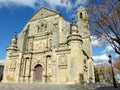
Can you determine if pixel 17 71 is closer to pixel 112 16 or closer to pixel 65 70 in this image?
pixel 65 70

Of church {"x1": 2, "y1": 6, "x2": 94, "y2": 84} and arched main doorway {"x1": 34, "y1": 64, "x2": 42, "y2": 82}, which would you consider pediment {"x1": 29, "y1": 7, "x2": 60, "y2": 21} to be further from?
arched main doorway {"x1": 34, "y1": 64, "x2": 42, "y2": 82}

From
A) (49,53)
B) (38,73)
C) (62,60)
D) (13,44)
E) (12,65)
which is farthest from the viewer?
(13,44)

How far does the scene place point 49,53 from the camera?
2366 centimetres

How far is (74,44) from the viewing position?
69.4 ft

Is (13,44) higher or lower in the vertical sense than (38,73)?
higher

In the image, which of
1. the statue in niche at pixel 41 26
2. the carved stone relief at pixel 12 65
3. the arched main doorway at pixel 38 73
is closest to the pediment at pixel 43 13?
the statue in niche at pixel 41 26

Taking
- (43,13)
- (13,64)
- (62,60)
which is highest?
(43,13)

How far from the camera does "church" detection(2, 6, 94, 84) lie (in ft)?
68.2

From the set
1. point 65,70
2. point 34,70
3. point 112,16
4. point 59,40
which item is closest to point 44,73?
point 34,70

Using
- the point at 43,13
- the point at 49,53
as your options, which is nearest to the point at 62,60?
the point at 49,53

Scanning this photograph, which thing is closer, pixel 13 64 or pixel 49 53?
pixel 49 53

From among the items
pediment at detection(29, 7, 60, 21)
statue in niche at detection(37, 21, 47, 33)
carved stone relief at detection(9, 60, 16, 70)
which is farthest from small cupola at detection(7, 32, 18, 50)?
pediment at detection(29, 7, 60, 21)

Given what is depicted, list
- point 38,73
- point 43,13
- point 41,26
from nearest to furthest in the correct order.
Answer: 1. point 38,73
2. point 41,26
3. point 43,13

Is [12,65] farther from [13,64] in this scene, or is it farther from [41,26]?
[41,26]
